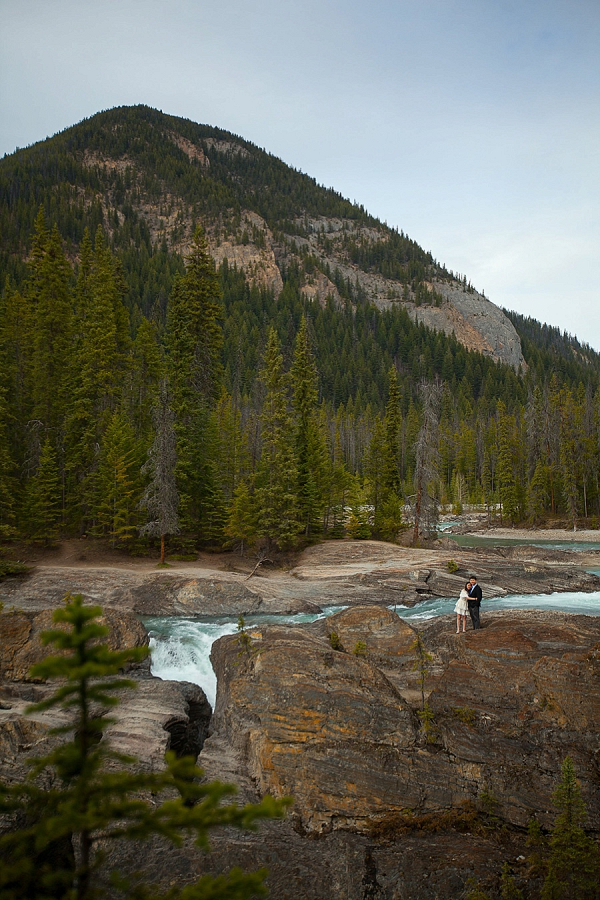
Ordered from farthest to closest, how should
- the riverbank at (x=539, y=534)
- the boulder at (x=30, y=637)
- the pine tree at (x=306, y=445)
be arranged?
the riverbank at (x=539, y=534)
the pine tree at (x=306, y=445)
the boulder at (x=30, y=637)

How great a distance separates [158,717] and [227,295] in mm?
145030

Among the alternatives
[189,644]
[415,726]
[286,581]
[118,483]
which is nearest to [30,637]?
[189,644]

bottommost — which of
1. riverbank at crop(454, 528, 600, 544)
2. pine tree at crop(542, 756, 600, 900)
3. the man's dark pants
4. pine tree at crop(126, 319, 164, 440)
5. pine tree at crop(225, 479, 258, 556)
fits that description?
riverbank at crop(454, 528, 600, 544)

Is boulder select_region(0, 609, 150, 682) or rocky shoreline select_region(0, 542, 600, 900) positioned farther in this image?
boulder select_region(0, 609, 150, 682)

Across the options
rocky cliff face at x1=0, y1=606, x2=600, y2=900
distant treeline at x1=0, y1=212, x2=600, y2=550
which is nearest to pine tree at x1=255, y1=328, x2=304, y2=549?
distant treeline at x1=0, y1=212, x2=600, y2=550

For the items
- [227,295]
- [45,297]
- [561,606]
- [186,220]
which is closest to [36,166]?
[186,220]

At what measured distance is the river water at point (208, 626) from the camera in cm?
1791

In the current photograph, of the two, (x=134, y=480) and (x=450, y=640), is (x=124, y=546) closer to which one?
(x=134, y=480)

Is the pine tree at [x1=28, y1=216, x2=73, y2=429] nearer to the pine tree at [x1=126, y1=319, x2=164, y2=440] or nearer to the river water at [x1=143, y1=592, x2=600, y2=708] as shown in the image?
the pine tree at [x1=126, y1=319, x2=164, y2=440]

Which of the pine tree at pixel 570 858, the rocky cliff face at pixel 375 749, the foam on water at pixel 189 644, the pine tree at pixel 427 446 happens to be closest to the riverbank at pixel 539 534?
the pine tree at pixel 427 446

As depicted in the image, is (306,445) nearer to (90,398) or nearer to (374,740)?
(90,398)

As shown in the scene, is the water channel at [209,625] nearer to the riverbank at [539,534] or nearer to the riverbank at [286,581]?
the riverbank at [286,581]

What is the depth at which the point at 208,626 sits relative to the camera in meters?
21.9

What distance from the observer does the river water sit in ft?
58.7
